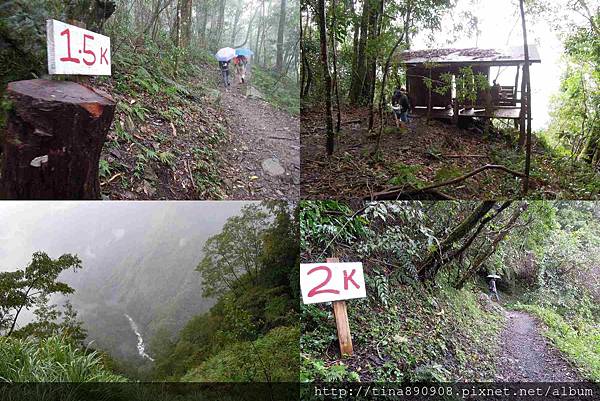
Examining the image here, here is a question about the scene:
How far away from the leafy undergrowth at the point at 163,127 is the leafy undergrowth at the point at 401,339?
1.34 m

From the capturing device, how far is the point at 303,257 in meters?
2.74

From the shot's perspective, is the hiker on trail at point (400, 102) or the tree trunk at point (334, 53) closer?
the tree trunk at point (334, 53)

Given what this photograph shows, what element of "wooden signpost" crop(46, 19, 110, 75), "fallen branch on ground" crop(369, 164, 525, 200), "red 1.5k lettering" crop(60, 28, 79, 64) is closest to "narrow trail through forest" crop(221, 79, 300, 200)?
"fallen branch on ground" crop(369, 164, 525, 200)

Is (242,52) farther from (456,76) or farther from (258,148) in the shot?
(456,76)

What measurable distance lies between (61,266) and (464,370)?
121 inches

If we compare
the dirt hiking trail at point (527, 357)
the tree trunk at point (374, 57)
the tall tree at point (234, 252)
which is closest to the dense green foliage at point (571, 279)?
the dirt hiking trail at point (527, 357)

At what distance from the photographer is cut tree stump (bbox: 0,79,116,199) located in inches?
74.8

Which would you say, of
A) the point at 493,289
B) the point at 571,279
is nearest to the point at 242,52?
the point at 493,289

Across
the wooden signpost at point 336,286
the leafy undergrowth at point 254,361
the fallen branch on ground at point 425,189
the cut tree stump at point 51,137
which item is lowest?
the leafy undergrowth at point 254,361

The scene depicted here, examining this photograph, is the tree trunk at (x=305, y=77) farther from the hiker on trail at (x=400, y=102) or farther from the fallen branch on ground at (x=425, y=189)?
the fallen branch on ground at (x=425, y=189)

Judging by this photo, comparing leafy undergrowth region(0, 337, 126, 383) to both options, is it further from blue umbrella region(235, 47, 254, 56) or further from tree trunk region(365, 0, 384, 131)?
tree trunk region(365, 0, 384, 131)

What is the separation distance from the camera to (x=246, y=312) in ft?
9.12

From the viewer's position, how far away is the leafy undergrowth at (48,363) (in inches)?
90.4

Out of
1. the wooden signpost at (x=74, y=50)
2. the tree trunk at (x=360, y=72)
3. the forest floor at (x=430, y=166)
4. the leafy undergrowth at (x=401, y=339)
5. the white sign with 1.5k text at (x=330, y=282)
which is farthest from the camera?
the tree trunk at (x=360, y=72)
